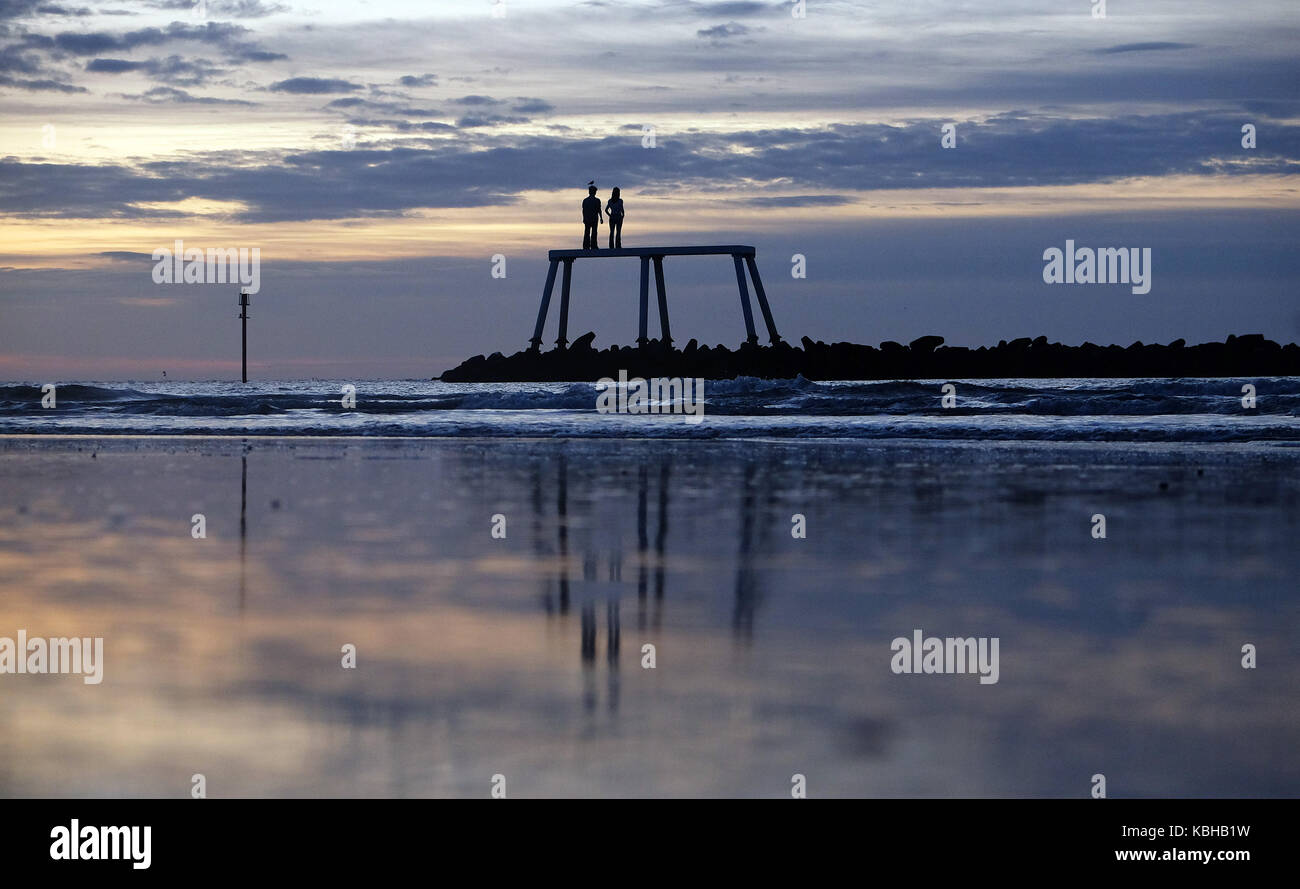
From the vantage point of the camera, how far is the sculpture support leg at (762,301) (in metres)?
31.2

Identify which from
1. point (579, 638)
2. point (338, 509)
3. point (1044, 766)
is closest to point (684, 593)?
point (579, 638)

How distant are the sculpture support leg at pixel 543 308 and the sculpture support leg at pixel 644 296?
93.3 inches

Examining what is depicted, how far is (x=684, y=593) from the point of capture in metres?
5.44

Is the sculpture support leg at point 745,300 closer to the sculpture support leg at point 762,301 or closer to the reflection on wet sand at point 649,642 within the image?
the sculpture support leg at point 762,301

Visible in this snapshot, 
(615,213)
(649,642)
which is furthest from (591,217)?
(649,642)

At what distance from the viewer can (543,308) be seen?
3269 centimetres

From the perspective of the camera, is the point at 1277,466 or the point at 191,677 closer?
the point at 191,677

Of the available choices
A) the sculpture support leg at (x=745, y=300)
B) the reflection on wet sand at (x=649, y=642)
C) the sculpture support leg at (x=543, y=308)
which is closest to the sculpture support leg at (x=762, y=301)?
the sculpture support leg at (x=745, y=300)

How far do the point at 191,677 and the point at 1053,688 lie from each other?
95.8 inches

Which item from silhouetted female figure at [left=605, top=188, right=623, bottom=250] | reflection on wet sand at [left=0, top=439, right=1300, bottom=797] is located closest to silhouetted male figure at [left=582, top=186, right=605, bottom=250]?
silhouetted female figure at [left=605, top=188, right=623, bottom=250]

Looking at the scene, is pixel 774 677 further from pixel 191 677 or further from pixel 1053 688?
pixel 191 677

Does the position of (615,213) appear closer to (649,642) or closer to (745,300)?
(745,300)

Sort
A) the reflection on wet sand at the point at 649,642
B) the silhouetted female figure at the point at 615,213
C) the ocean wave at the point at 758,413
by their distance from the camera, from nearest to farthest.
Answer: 1. the reflection on wet sand at the point at 649,642
2. the ocean wave at the point at 758,413
3. the silhouetted female figure at the point at 615,213
